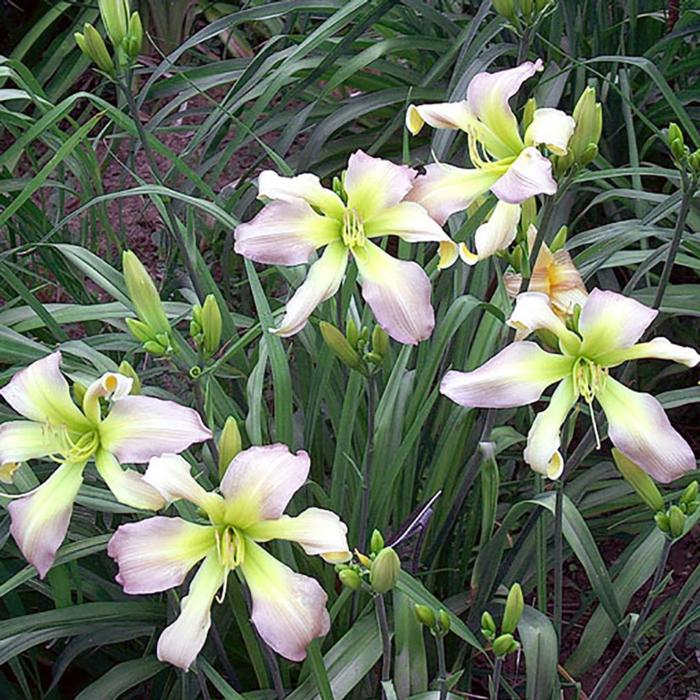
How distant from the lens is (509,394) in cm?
93

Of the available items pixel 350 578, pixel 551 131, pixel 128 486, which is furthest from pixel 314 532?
pixel 551 131

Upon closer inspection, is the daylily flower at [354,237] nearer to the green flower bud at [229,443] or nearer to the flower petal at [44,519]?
the green flower bud at [229,443]

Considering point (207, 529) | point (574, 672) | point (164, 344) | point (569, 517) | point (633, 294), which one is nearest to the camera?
point (207, 529)

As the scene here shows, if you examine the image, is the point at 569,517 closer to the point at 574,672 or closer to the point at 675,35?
the point at 574,672

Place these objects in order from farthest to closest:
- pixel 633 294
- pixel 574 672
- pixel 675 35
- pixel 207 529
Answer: pixel 675 35 → pixel 633 294 → pixel 574 672 → pixel 207 529

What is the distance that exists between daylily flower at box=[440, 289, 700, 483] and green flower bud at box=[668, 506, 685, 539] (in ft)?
0.20

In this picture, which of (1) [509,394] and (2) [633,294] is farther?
(2) [633,294]

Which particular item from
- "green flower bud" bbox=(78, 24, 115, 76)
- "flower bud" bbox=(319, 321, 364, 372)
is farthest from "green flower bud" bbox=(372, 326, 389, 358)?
"green flower bud" bbox=(78, 24, 115, 76)

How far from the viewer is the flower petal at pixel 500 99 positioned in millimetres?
1050

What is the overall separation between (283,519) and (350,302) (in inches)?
21.1

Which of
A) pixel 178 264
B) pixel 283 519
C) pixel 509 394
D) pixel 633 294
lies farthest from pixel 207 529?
pixel 178 264

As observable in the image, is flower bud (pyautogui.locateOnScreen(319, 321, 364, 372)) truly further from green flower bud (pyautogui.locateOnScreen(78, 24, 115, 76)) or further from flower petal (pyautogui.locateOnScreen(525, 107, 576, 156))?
green flower bud (pyautogui.locateOnScreen(78, 24, 115, 76))

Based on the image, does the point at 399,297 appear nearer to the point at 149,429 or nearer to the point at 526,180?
the point at 526,180

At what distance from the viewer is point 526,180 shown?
95 centimetres
